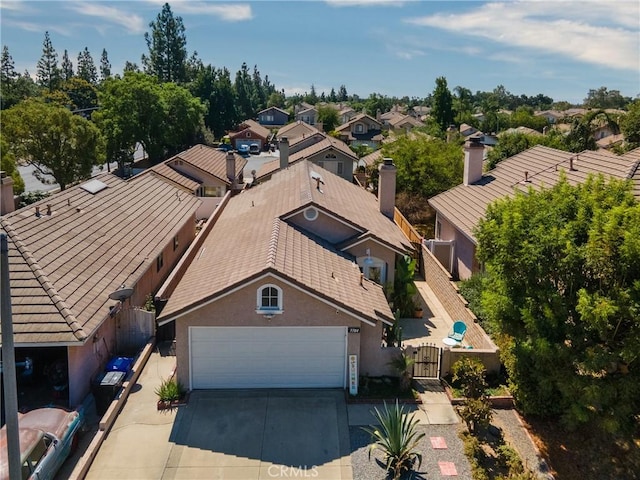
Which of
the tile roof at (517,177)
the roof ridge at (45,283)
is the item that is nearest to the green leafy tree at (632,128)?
the tile roof at (517,177)

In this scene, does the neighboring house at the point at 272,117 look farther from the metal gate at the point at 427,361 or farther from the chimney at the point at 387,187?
the metal gate at the point at 427,361

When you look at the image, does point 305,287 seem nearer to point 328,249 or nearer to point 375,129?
point 328,249

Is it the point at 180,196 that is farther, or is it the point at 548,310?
the point at 180,196

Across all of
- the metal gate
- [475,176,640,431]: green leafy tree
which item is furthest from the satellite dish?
[475,176,640,431]: green leafy tree

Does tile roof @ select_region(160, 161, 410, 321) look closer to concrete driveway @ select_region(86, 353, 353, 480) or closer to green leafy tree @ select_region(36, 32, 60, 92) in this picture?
concrete driveway @ select_region(86, 353, 353, 480)

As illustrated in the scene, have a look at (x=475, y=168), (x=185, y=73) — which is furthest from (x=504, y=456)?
(x=185, y=73)

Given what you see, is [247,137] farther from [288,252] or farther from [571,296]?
[571,296]
